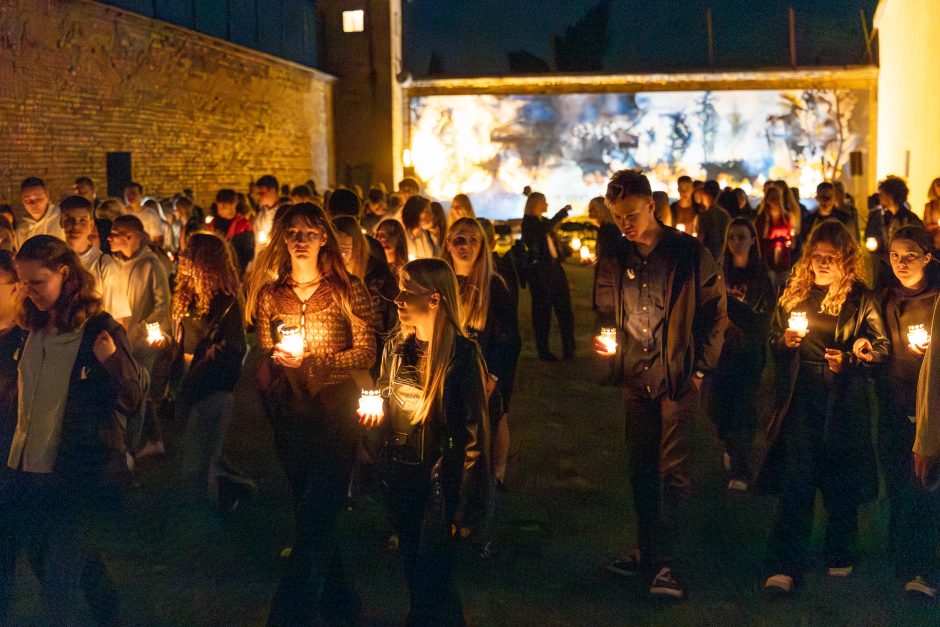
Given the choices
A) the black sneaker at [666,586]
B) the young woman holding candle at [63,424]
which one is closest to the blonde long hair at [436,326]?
the young woman holding candle at [63,424]

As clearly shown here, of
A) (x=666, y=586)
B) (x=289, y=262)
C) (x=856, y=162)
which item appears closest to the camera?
(x=289, y=262)

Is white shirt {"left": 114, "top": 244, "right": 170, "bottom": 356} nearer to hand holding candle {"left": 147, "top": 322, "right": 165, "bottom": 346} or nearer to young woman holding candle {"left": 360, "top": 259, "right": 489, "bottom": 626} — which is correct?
hand holding candle {"left": 147, "top": 322, "right": 165, "bottom": 346}

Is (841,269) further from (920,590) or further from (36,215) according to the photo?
(36,215)

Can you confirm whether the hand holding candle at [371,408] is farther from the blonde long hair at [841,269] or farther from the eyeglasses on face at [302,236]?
the blonde long hair at [841,269]

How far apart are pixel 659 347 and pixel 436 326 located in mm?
1504

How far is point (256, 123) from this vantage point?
94.3 ft

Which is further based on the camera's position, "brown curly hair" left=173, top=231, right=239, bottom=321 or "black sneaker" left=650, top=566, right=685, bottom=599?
"brown curly hair" left=173, top=231, right=239, bottom=321

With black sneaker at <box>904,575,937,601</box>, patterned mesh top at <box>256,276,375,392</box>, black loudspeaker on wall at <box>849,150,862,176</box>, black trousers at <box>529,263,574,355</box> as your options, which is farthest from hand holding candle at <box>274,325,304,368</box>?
black loudspeaker on wall at <box>849,150,862,176</box>

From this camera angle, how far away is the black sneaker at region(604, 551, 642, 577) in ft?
17.4

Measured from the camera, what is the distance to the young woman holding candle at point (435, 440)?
155 inches

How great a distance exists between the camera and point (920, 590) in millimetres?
4977

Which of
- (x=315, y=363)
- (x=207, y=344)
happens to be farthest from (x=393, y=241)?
(x=315, y=363)

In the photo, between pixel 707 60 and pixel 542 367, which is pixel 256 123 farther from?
pixel 542 367

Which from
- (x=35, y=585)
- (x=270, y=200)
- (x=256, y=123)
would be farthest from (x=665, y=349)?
(x=256, y=123)
